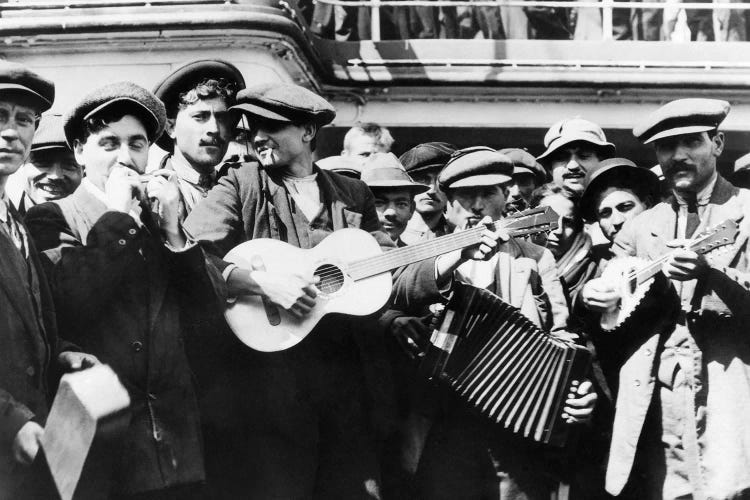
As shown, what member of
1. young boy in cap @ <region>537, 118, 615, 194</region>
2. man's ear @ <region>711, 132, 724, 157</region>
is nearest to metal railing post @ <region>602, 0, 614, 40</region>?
young boy in cap @ <region>537, 118, 615, 194</region>

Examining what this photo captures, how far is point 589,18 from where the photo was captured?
11.0 meters

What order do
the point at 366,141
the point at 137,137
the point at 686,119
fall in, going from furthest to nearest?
the point at 366,141 < the point at 686,119 < the point at 137,137

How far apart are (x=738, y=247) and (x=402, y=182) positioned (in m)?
1.96

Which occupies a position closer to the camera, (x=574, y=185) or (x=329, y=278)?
(x=329, y=278)

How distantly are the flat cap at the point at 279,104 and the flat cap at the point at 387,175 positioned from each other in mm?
1085

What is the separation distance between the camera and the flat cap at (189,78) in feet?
18.1

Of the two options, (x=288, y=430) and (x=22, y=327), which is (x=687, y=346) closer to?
(x=288, y=430)

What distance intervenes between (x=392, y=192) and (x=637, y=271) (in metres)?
1.64

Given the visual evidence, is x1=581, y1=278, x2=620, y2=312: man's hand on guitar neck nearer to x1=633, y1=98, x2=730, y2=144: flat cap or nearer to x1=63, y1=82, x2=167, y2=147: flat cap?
x1=633, y1=98, x2=730, y2=144: flat cap

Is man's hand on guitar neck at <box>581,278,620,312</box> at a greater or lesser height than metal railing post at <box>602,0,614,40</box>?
lesser

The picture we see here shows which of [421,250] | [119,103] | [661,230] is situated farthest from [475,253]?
[119,103]

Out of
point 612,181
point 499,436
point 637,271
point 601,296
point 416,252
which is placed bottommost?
point 499,436

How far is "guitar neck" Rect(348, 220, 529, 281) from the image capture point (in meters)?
5.08

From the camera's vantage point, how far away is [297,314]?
193 inches
